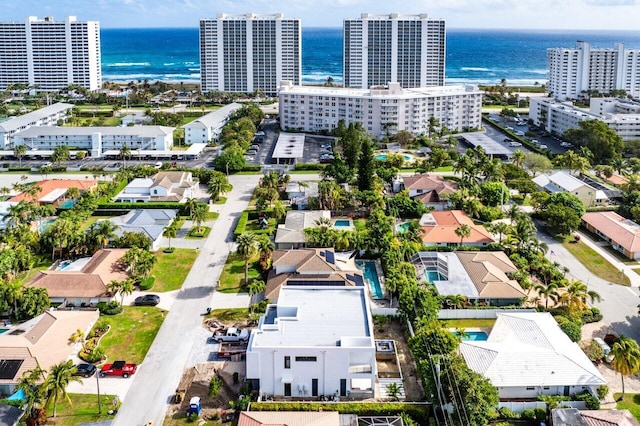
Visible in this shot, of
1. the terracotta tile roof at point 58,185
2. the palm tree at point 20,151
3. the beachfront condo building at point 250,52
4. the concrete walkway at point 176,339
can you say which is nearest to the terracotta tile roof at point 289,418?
the concrete walkway at point 176,339

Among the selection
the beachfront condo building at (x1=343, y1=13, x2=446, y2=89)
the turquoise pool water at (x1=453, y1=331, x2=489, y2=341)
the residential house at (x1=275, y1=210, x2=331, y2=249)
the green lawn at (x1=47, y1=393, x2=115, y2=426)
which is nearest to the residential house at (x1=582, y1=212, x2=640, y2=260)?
the turquoise pool water at (x1=453, y1=331, x2=489, y2=341)

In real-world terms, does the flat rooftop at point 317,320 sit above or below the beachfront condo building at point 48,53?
below

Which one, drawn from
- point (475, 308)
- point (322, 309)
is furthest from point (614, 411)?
point (322, 309)

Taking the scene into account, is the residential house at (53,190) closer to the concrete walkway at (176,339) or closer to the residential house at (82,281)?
the concrete walkway at (176,339)

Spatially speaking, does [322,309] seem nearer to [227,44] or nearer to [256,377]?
[256,377]

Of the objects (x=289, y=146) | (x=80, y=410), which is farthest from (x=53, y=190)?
(x=80, y=410)

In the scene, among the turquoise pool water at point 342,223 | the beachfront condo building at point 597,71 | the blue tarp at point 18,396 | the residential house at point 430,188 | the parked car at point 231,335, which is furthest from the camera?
the beachfront condo building at point 597,71

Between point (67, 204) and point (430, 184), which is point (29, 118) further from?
point (430, 184)
